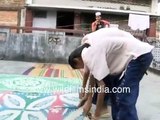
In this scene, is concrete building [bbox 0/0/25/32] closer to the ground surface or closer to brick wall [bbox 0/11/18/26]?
brick wall [bbox 0/11/18/26]

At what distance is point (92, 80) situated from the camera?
A: 5.02 m

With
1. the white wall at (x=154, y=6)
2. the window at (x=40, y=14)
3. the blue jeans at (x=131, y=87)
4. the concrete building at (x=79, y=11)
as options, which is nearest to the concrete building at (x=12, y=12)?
the concrete building at (x=79, y=11)

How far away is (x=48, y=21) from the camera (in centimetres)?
2383

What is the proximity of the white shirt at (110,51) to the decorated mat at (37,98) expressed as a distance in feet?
3.11

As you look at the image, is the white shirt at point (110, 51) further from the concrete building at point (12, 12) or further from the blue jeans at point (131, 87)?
the concrete building at point (12, 12)

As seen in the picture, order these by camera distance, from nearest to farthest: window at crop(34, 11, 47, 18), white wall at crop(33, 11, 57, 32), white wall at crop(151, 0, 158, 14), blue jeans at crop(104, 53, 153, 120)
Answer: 1. blue jeans at crop(104, 53, 153, 120)
2. white wall at crop(33, 11, 57, 32)
3. window at crop(34, 11, 47, 18)
4. white wall at crop(151, 0, 158, 14)

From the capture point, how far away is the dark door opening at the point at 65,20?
24.3 meters

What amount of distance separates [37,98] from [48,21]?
59.3 ft

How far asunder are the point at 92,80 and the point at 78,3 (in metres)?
19.5

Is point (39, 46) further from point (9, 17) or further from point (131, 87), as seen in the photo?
point (9, 17)

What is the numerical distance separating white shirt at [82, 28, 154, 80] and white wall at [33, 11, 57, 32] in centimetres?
1930

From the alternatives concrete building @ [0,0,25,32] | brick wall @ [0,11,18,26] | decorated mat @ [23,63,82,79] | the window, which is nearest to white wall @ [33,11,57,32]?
the window

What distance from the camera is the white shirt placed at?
434 centimetres

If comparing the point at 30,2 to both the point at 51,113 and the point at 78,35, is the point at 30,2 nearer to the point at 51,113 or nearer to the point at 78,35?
the point at 78,35
